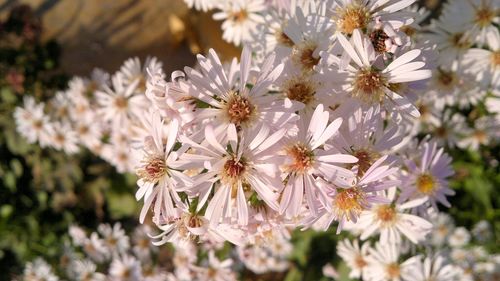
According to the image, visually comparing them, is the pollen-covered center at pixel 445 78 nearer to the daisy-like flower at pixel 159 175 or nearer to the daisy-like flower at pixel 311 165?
the daisy-like flower at pixel 311 165

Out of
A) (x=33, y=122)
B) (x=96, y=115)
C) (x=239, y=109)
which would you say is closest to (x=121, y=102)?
(x=96, y=115)

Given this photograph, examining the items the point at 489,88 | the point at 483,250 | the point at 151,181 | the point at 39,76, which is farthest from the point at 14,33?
the point at 483,250

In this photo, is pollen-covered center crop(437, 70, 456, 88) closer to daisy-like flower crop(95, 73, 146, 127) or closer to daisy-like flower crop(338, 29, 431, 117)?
daisy-like flower crop(338, 29, 431, 117)

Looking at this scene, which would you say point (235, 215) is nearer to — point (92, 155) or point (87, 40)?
point (92, 155)

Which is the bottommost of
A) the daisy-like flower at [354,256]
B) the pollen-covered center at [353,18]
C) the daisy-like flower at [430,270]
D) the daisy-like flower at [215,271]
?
the daisy-like flower at [430,270]

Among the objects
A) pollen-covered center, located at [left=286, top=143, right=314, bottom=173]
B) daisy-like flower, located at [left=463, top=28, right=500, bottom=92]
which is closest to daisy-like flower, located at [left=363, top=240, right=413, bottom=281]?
daisy-like flower, located at [left=463, top=28, right=500, bottom=92]

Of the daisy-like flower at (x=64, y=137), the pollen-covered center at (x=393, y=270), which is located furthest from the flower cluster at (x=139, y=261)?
the pollen-covered center at (x=393, y=270)
